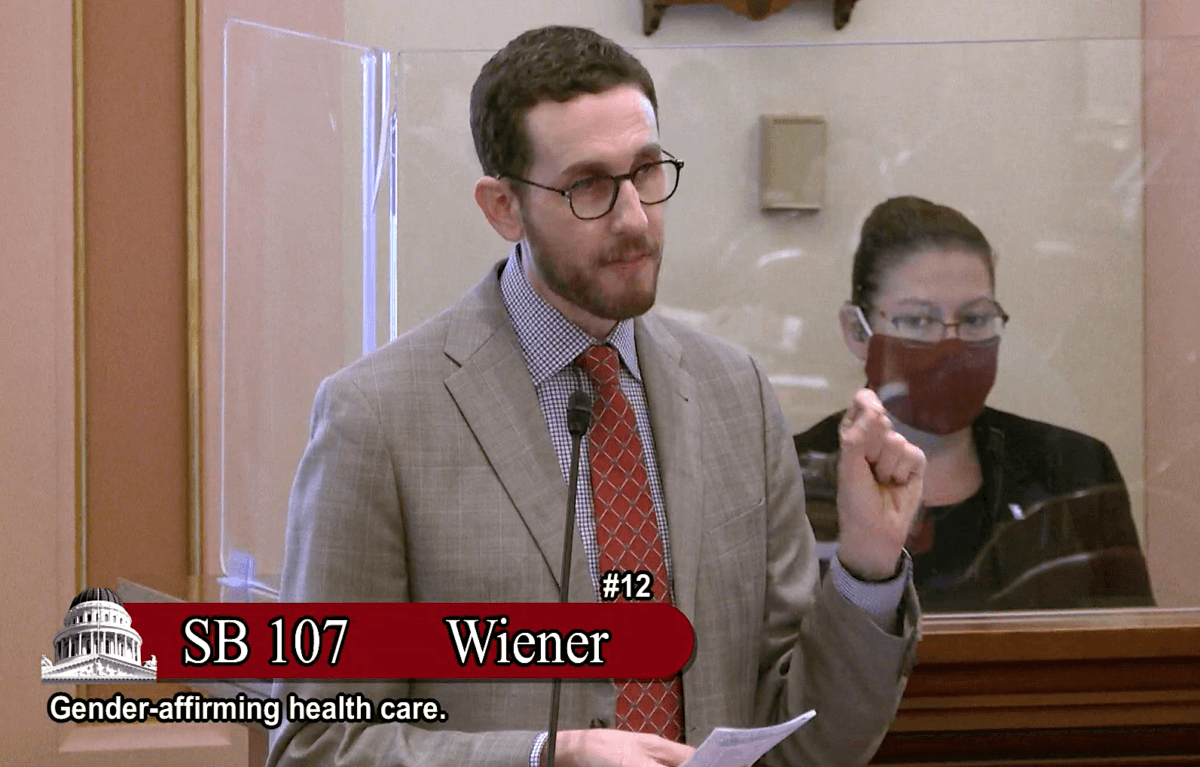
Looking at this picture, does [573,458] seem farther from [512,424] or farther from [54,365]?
[54,365]

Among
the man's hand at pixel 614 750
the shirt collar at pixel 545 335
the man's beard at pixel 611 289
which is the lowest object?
the man's hand at pixel 614 750

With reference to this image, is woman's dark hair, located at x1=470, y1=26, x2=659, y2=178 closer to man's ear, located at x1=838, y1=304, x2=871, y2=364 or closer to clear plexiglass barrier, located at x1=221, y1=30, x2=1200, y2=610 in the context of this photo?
clear plexiglass barrier, located at x1=221, y1=30, x2=1200, y2=610

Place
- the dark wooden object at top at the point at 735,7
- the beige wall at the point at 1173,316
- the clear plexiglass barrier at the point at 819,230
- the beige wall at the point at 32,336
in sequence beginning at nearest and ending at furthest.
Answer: the clear plexiglass barrier at the point at 819,230
the beige wall at the point at 1173,316
the beige wall at the point at 32,336
the dark wooden object at top at the point at 735,7

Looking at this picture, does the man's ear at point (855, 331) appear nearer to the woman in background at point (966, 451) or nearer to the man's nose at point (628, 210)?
the woman in background at point (966, 451)

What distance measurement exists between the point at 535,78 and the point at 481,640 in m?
0.59

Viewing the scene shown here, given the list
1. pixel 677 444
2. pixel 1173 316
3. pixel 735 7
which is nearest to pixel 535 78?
pixel 677 444

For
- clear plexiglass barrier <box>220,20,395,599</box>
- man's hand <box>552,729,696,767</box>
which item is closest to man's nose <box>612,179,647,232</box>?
man's hand <box>552,729,696,767</box>

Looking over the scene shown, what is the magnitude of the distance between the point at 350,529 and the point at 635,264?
0.39m

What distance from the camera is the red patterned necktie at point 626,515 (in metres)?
1.40

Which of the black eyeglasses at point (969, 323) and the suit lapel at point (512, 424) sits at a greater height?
the black eyeglasses at point (969, 323)

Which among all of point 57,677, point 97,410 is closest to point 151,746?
point 57,677

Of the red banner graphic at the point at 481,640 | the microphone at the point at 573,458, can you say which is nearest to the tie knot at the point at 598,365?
the microphone at the point at 573,458

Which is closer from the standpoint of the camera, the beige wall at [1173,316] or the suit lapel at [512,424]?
the suit lapel at [512,424]

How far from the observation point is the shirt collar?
1471 mm
